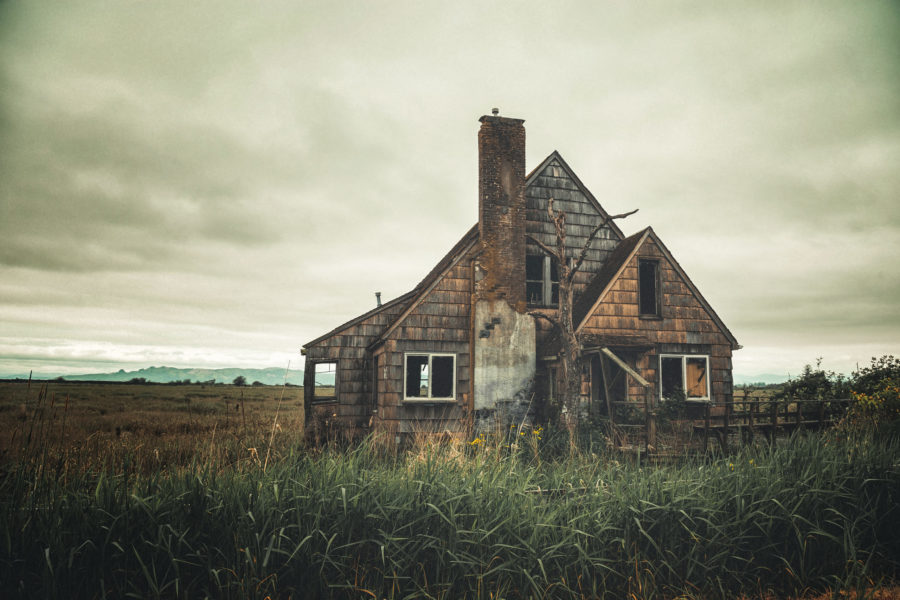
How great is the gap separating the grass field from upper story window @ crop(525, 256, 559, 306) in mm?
11328

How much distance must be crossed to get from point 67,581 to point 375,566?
97.8 inches

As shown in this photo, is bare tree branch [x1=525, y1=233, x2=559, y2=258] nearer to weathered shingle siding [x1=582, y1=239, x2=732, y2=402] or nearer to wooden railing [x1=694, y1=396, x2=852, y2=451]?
weathered shingle siding [x1=582, y1=239, x2=732, y2=402]

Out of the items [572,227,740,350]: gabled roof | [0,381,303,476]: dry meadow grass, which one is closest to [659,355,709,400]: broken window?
[572,227,740,350]: gabled roof

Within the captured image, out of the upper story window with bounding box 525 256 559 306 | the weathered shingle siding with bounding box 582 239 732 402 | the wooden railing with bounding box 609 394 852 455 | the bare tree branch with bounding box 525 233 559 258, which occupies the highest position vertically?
the bare tree branch with bounding box 525 233 559 258

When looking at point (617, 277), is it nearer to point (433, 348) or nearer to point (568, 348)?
point (568, 348)

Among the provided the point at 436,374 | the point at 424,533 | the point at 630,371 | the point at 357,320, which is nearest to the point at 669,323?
the point at 630,371

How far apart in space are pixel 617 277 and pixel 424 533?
12.5 metres

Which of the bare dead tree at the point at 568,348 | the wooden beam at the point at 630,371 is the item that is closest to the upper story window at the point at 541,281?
the bare dead tree at the point at 568,348

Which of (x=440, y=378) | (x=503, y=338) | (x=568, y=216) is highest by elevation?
(x=568, y=216)

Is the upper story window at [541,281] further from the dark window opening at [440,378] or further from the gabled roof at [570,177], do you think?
the dark window opening at [440,378]

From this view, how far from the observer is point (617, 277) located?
630 inches

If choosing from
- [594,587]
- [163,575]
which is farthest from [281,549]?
[594,587]

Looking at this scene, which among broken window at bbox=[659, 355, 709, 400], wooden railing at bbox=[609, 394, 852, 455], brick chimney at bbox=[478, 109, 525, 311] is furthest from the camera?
broken window at bbox=[659, 355, 709, 400]

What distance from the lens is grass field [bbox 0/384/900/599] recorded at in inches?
172
